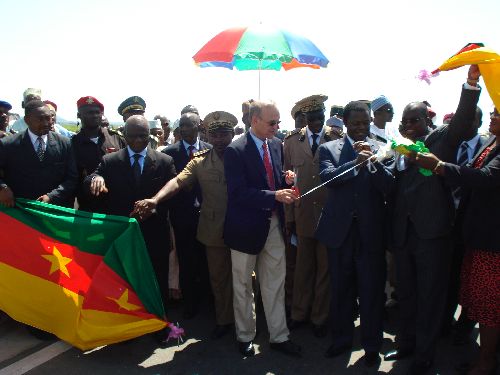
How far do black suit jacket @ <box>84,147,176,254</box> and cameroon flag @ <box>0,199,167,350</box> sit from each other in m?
0.29

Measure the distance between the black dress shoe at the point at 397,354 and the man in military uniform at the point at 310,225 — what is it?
69 cm

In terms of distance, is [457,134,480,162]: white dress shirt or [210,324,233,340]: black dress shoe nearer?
[210,324,233,340]: black dress shoe

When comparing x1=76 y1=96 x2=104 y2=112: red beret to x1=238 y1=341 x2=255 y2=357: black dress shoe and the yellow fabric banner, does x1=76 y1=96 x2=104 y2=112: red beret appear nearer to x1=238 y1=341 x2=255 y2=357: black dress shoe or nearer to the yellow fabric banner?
x1=238 y1=341 x2=255 y2=357: black dress shoe

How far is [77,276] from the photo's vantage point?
12.5 ft

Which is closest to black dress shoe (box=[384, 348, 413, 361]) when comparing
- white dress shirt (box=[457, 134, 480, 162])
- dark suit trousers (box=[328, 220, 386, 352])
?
dark suit trousers (box=[328, 220, 386, 352])

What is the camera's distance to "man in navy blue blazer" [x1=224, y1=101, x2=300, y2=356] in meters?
3.69

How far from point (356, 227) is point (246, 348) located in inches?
58.4

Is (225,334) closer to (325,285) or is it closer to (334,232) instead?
(325,285)

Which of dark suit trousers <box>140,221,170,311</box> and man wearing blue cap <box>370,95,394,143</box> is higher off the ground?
man wearing blue cap <box>370,95,394,143</box>

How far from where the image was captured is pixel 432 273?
3379mm

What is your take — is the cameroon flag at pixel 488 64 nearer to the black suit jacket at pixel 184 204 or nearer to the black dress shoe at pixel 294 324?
the black dress shoe at pixel 294 324

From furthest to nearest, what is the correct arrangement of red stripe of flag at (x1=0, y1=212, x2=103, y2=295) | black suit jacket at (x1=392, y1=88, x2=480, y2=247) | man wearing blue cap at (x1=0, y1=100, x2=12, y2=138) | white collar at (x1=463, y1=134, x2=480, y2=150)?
man wearing blue cap at (x1=0, y1=100, x2=12, y2=138) < white collar at (x1=463, y1=134, x2=480, y2=150) < red stripe of flag at (x1=0, y1=212, x2=103, y2=295) < black suit jacket at (x1=392, y1=88, x2=480, y2=247)

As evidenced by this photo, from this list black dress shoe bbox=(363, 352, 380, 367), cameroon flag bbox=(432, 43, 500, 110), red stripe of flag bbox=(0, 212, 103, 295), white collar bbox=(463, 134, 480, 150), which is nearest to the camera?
cameroon flag bbox=(432, 43, 500, 110)

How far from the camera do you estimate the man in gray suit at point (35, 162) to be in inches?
164
